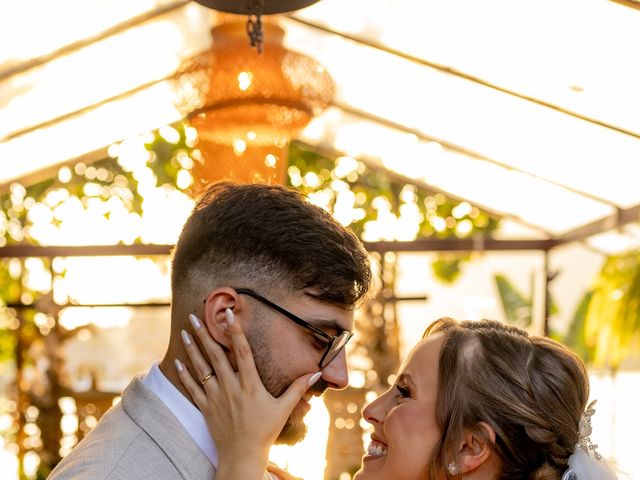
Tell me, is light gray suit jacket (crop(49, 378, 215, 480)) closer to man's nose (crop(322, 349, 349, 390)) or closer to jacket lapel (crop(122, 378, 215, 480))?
jacket lapel (crop(122, 378, 215, 480))

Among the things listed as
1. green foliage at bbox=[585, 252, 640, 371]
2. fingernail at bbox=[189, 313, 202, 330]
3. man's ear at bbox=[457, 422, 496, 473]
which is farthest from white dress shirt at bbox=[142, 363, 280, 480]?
green foliage at bbox=[585, 252, 640, 371]

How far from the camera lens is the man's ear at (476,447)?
8.51 ft

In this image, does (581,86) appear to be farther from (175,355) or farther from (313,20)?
(175,355)

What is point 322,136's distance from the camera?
707 cm

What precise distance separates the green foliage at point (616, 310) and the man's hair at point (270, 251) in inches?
349

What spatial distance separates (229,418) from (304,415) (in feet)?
0.81

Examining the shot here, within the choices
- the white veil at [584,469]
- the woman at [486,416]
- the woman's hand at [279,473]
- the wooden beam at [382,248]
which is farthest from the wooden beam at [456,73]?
the woman's hand at [279,473]

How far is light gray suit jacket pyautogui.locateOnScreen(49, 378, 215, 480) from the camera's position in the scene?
1.85 metres

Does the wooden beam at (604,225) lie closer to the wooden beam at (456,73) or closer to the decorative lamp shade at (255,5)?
the wooden beam at (456,73)

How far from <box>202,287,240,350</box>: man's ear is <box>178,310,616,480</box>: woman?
0.74 meters

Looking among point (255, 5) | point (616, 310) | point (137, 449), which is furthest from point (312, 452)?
point (616, 310)

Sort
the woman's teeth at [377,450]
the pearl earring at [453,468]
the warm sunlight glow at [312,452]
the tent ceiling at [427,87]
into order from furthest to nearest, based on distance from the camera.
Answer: the warm sunlight glow at [312,452] → the tent ceiling at [427,87] → the woman's teeth at [377,450] → the pearl earring at [453,468]

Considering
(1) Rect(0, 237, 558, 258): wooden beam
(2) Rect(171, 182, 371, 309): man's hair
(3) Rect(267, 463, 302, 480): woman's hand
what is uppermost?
(2) Rect(171, 182, 371, 309): man's hair

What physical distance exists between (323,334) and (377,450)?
2.36ft
